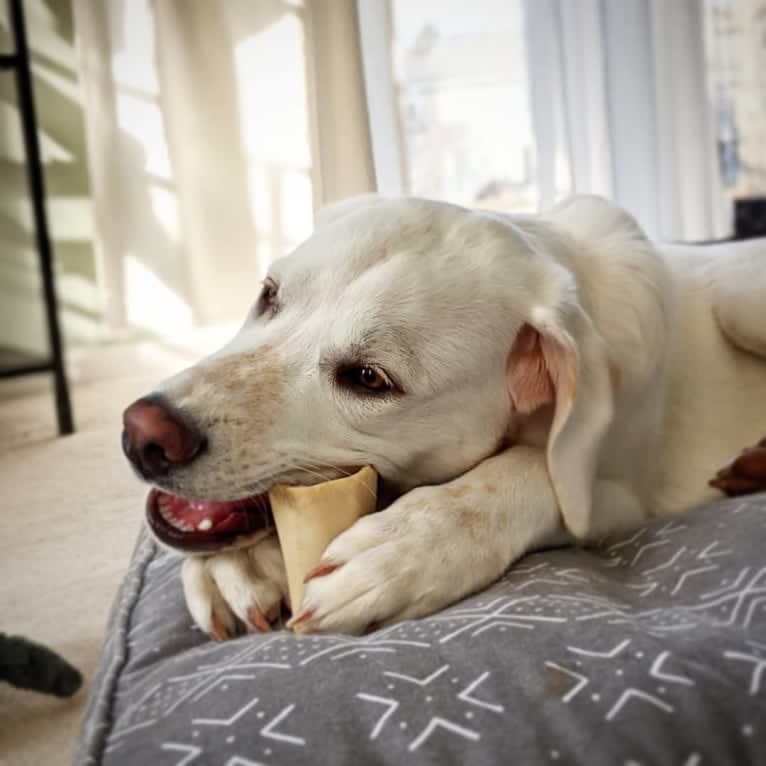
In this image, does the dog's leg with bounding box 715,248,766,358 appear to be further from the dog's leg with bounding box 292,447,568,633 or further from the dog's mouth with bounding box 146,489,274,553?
the dog's mouth with bounding box 146,489,274,553

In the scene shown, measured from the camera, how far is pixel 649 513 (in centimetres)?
151

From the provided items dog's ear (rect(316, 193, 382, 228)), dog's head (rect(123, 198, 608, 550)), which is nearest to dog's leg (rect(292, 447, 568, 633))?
dog's head (rect(123, 198, 608, 550))

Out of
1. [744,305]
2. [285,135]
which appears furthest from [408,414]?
[285,135]

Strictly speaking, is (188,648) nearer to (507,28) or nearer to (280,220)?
(280,220)

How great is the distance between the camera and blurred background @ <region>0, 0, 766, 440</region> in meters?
3.82

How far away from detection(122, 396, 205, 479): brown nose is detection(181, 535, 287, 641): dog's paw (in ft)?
0.50

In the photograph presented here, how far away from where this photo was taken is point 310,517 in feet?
3.69

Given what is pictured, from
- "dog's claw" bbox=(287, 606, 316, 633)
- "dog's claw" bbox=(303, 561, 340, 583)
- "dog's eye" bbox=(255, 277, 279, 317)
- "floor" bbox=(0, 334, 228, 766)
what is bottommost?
"floor" bbox=(0, 334, 228, 766)

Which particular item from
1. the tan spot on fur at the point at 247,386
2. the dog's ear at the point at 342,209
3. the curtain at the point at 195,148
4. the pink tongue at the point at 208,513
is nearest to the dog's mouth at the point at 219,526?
the pink tongue at the point at 208,513

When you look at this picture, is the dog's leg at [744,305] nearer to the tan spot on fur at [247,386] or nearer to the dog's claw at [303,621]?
the tan spot on fur at [247,386]

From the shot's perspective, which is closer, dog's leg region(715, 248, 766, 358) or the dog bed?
the dog bed

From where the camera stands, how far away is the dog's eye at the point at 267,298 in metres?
1.37

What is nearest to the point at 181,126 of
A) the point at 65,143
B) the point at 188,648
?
the point at 65,143

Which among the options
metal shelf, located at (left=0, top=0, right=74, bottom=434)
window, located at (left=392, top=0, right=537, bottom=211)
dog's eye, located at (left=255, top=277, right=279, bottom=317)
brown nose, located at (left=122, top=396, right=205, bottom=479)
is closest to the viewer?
brown nose, located at (left=122, top=396, right=205, bottom=479)
